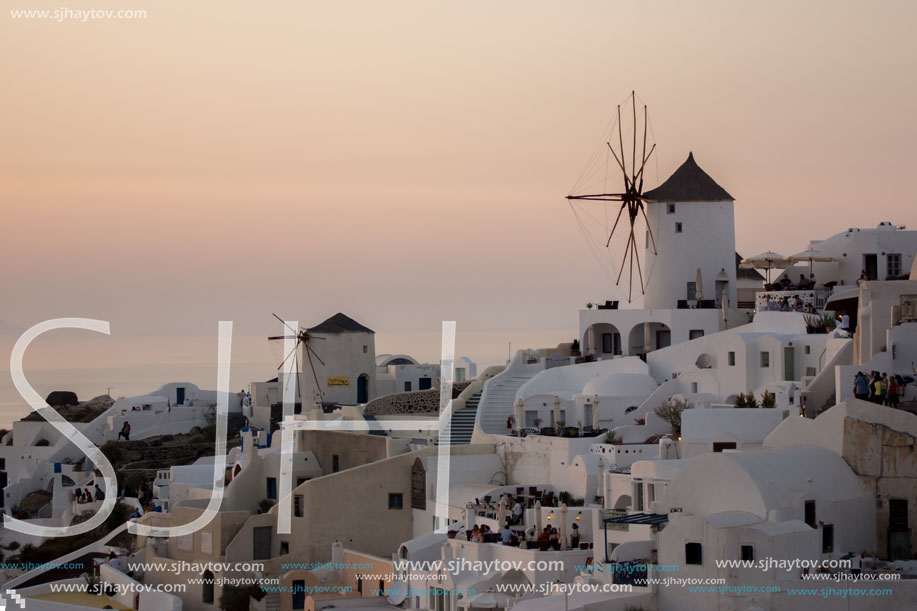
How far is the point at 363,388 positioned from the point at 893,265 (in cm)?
1689

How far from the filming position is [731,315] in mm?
39781

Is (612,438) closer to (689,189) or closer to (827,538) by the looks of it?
(827,538)

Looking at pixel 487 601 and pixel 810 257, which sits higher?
pixel 810 257

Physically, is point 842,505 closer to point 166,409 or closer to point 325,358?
point 325,358

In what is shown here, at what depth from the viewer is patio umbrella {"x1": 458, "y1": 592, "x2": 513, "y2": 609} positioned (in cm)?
2842

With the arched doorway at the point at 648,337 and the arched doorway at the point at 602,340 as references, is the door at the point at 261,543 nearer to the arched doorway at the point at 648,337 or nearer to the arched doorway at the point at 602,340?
the arched doorway at the point at 602,340

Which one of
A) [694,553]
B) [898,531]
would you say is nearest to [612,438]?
[898,531]

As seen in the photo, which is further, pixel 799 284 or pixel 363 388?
pixel 363 388

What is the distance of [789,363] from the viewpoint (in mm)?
34688

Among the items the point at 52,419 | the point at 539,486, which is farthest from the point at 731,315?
the point at 52,419

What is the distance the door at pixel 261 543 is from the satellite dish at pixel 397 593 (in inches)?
203

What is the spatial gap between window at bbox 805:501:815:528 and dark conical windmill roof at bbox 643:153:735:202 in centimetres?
1498

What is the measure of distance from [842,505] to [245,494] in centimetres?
1592

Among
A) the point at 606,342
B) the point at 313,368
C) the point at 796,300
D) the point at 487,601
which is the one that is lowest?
the point at 487,601
